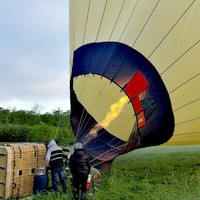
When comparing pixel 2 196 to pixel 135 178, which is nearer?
pixel 2 196

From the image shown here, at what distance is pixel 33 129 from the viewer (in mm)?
18594

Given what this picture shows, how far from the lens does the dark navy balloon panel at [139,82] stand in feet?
16.2

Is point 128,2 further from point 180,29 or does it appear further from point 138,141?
point 138,141

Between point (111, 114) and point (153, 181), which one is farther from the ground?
point (111, 114)

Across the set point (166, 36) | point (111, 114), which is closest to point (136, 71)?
point (166, 36)

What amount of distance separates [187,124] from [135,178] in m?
1.18

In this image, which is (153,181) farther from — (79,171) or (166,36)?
(166,36)

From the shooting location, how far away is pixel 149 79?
493 centimetres

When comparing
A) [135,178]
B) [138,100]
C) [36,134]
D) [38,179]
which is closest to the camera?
[38,179]

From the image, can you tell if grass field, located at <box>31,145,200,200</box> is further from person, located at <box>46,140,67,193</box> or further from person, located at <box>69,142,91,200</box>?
person, located at <box>46,140,67,193</box>

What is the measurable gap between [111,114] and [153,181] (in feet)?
3.96

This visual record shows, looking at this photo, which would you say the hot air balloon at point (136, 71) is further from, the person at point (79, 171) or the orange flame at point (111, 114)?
the person at point (79, 171)

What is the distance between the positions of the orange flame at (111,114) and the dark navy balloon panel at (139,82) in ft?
0.63

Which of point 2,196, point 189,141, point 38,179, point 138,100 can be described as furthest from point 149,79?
point 2,196
